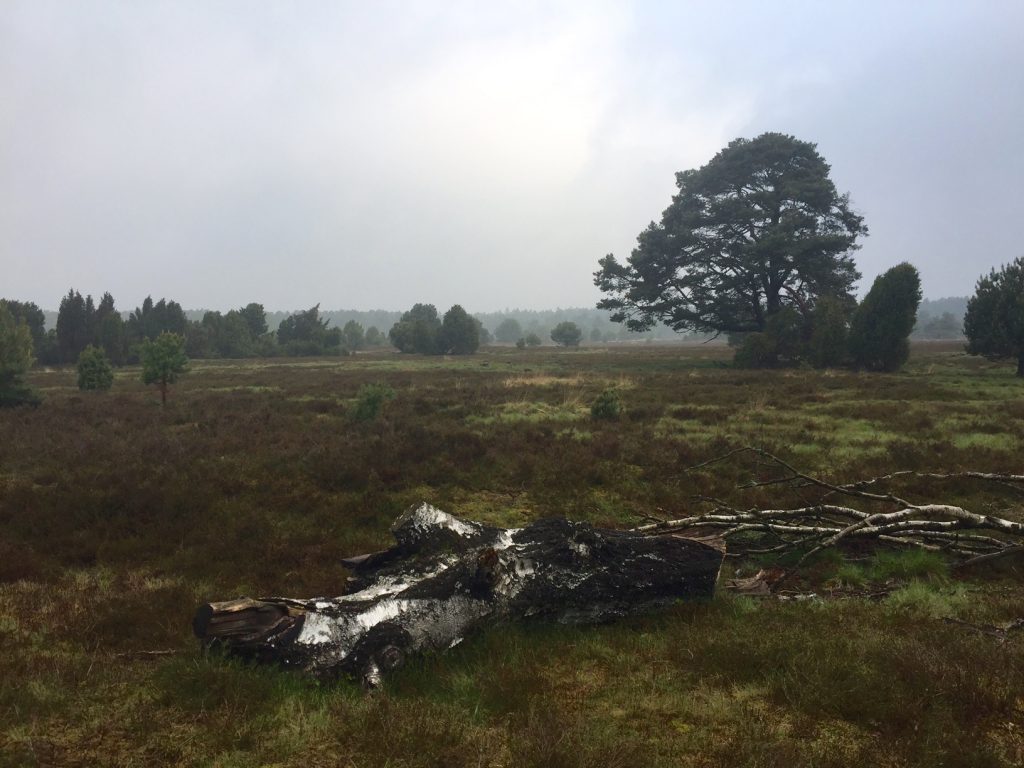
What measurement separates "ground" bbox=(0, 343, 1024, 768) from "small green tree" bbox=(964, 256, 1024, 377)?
1848 centimetres

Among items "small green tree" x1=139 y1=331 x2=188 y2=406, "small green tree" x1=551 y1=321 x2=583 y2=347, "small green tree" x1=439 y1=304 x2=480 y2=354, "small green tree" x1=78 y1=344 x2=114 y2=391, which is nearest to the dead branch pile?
"small green tree" x1=139 y1=331 x2=188 y2=406

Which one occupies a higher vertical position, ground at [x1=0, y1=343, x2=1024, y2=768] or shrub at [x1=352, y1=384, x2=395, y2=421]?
shrub at [x1=352, y1=384, x2=395, y2=421]

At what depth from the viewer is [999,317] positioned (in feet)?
93.5

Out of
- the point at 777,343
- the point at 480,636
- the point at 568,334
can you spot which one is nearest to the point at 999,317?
the point at 777,343

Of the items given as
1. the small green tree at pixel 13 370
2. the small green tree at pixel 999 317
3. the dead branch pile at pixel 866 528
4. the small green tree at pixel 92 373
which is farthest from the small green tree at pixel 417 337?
the dead branch pile at pixel 866 528

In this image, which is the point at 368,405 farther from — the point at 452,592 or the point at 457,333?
the point at 457,333

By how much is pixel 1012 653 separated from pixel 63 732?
230 inches

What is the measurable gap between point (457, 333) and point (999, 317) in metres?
46.2

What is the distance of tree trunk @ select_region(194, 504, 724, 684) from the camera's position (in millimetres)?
3848

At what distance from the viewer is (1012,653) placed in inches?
138

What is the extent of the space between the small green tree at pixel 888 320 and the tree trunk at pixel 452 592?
32.4 metres

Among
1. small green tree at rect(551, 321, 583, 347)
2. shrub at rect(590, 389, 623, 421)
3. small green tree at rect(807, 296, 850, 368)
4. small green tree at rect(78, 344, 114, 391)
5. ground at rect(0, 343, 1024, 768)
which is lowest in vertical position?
ground at rect(0, 343, 1024, 768)

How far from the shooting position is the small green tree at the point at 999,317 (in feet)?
91.9

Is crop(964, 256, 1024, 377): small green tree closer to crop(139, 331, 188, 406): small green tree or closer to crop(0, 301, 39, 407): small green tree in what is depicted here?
crop(139, 331, 188, 406): small green tree
